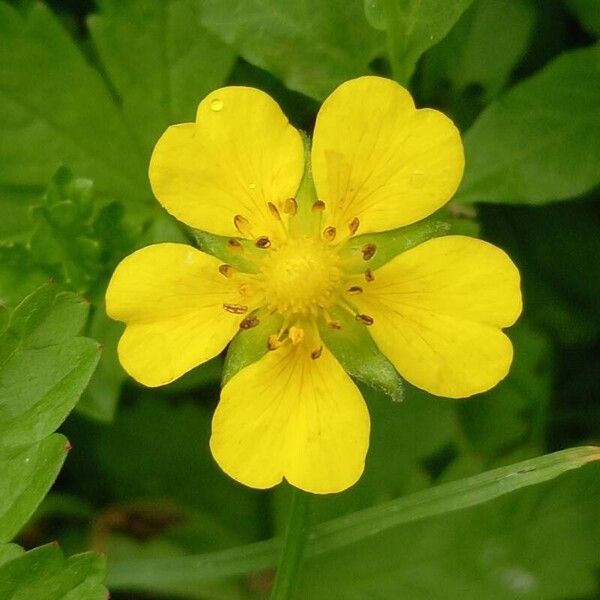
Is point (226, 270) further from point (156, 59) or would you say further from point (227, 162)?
point (156, 59)

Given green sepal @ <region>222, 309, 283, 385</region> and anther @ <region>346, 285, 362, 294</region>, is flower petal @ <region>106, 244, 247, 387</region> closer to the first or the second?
green sepal @ <region>222, 309, 283, 385</region>

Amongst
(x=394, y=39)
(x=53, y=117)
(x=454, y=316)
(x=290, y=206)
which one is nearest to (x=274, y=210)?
(x=290, y=206)

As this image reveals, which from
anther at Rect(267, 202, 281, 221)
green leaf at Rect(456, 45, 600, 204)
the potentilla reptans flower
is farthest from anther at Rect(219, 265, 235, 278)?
green leaf at Rect(456, 45, 600, 204)

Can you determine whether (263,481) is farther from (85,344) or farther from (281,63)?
(281,63)

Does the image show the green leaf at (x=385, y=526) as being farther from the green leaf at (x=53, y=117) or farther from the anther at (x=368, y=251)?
the green leaf at (x=53, y=117)

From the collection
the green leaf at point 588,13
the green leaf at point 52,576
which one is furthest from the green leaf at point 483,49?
the green leaf at point 52,576

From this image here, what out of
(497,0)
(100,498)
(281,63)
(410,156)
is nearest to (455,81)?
(497,0)
